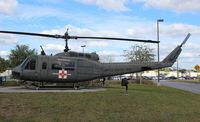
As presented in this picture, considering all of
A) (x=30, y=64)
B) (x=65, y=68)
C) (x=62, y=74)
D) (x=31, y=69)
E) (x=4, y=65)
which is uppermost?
(x=4, y=65)

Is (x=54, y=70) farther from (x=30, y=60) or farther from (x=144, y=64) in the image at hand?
(x=144, y=64)

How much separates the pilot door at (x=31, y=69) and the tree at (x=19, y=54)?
3221 cm

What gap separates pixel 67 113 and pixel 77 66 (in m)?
11.6

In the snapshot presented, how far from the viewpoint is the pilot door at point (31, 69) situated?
79.2 ft

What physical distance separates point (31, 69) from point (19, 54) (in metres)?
33.5

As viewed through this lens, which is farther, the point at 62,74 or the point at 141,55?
the point at 141,55

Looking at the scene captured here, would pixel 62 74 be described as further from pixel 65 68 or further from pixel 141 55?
pixel 141 55

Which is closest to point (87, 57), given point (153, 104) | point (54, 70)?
point (54, 70)

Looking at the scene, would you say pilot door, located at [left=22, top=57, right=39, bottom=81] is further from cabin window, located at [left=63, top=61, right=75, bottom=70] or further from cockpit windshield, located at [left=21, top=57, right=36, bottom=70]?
cabin window, located at [left=63, top=61, right=75, bottom=70]

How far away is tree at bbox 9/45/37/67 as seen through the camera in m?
56.2

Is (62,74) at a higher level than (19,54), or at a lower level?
lower

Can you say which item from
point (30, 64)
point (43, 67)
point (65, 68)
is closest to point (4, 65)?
point (30, 64)

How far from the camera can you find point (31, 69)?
24266 millimetres

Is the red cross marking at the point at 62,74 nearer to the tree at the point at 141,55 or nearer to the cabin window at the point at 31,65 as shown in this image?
the cabin window at the point at 31,65
